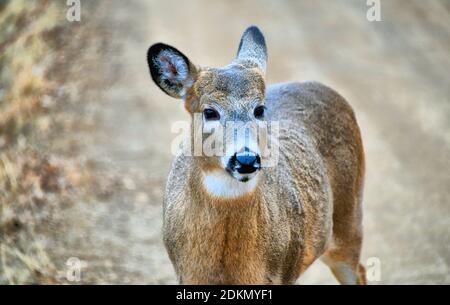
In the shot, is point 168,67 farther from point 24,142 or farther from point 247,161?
point 24,142

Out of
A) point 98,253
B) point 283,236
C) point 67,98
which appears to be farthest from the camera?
point 67,98

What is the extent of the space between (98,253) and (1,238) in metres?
1.52

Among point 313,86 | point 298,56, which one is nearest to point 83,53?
point 298,56

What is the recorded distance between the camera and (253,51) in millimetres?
7727

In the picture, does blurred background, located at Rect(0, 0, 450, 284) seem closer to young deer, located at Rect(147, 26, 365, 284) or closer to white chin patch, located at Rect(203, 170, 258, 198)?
young deer, located at Rect(147, 26, 365, 284)

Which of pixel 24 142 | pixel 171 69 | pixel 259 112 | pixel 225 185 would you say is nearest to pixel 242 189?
pixel 225 185

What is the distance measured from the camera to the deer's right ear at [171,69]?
7.22 metres

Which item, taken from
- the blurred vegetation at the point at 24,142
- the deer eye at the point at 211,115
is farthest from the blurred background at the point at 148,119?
the deer eye at the point at 211,115

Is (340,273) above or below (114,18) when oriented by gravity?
below

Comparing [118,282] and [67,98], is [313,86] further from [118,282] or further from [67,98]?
[67,98]

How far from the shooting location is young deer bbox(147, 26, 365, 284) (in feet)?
22.7

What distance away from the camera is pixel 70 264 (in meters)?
11.5

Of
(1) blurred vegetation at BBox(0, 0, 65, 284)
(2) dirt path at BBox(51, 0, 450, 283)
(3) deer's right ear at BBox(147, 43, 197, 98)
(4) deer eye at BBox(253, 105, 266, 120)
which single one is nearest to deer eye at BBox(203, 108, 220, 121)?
(4) deer eye at BBox(253, 105, 266, 120)

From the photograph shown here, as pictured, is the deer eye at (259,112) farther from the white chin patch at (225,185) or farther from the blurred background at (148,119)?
the blurred background at (148,119)
